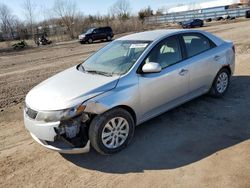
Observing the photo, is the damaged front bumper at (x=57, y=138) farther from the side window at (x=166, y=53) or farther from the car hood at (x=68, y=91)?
the side window at (x=166, y=53)

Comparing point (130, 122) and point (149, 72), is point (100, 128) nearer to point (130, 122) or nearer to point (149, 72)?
point (130, 122)

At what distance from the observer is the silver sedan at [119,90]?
3.88 meters

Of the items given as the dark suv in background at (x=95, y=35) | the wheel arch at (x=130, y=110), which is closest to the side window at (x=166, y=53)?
the wheel arch at (x=130, y=110)

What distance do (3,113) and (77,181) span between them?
3681 mm

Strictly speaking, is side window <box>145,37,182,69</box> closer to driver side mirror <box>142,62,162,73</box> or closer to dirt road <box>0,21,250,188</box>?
driver side mirror <box>142,62,162,73</box>

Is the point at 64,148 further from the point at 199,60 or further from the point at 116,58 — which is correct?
the point at 199,60

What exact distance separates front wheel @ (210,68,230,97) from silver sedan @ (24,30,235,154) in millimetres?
121

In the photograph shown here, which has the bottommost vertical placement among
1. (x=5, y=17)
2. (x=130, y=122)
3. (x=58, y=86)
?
(x=130, y=122)

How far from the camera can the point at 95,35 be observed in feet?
98.3

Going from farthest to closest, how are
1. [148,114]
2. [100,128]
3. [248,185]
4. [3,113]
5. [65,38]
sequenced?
[65,38] → [3,113] → [148,114] → [100,128] → [248,185]

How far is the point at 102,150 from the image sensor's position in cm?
406

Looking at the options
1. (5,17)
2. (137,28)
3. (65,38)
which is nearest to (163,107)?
(65,38)

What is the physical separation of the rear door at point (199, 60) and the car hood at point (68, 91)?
1.71 m

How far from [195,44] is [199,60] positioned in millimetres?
375
